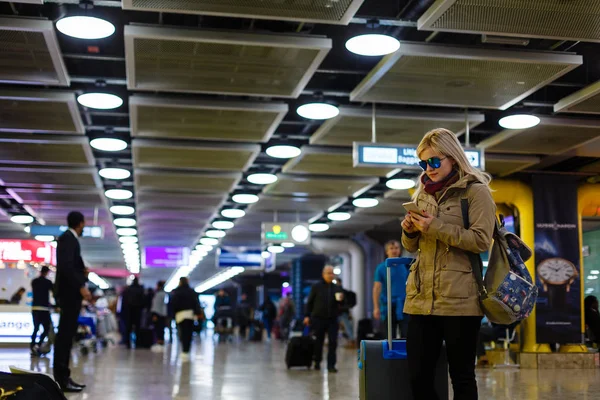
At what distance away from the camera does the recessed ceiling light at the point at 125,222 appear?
23.6m

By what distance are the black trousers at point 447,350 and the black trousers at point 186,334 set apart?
39.4 feet

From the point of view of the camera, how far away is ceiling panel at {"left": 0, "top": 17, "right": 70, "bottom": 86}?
24.9 ft

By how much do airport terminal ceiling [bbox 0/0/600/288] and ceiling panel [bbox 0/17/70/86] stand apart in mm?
23

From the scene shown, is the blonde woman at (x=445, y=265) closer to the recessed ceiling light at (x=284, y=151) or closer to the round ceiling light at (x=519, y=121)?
the round ceiling light at (x=519, y=121)

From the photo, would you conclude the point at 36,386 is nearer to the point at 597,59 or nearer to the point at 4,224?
the point at 597,59

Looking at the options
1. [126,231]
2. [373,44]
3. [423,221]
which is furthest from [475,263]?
[126,231]

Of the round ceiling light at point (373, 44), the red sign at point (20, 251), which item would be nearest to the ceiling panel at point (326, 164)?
the round ceiling light at point (373, 44)

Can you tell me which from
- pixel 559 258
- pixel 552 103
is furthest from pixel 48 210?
pixel 552 103

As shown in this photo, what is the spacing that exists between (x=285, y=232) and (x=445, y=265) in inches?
717

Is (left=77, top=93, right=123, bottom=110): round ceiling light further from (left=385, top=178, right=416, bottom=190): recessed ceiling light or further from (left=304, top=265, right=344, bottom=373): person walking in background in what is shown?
(left=385, top=178, right=416, bottom=190): recessed ceiling light

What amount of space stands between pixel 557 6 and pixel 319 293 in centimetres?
626

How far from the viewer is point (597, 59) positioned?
30.8 ft

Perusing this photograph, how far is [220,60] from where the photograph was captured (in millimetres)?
8555

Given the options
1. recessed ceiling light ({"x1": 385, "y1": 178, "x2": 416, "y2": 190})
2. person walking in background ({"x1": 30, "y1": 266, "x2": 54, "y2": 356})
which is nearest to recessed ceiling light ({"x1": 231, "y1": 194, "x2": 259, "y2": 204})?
recessed ceiling light ({"x1": 385, "y1": 178, "x2": 416, "y2": 190})
